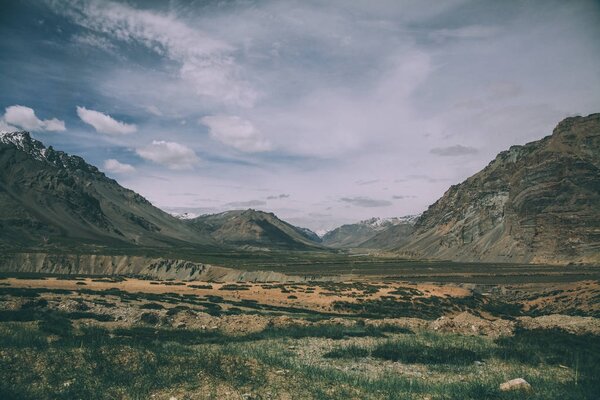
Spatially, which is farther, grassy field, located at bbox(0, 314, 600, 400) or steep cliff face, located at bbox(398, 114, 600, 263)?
steep cliff face, located at bbox(398, 114, 600, 263)

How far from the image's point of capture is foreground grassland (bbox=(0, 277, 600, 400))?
41.8ft

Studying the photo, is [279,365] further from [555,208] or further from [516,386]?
[555,208]

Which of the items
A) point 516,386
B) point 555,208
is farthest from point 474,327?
point 555,208

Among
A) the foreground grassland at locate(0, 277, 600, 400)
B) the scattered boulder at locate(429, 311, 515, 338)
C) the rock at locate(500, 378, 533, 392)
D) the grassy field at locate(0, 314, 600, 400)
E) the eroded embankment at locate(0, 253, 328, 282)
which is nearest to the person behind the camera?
the grassy field at locate(0, 314, 600, 400)

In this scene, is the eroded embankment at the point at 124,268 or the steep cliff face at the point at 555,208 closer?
the eroded embankment at the point at 124,268

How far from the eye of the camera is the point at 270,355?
1920cm

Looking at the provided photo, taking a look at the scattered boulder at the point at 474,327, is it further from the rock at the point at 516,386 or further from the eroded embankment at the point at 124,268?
the eroded embankment at the point at 124,268

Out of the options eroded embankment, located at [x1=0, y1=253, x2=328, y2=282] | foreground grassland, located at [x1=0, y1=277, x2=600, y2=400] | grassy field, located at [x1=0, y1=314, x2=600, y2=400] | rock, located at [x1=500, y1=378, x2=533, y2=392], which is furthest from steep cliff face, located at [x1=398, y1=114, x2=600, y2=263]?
rock, located at [x1=500, y1=378, x2=533, y2=392]

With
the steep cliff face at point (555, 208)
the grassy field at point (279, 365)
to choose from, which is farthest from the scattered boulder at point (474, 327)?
the steep cliff face at point (555, 208)

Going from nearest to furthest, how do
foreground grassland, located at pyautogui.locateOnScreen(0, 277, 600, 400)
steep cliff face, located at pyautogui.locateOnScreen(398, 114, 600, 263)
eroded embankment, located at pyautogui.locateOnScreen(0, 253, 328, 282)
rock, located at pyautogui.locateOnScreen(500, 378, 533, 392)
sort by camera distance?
1. foreground grassland, located at pyautogui.locateOnScreen(0, 277, 600, 400)
2. rock, located at pyautogui.locateOnScreen(500, 378, 533, 392)
3. eroded embankment, located at pyautogui.locateOnScreen(0, 253, 328, 282)
4. steep cliff face, located at pyautogui.locateOnScreen(398, 114, 600, 263)

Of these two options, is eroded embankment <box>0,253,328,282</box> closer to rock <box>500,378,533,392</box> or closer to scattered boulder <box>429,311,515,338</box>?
scattered boulder <box>429,311,515,338</box>

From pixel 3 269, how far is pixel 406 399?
114 m

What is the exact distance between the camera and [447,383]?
50.0 ft

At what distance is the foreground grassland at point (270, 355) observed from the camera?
1275 cm
